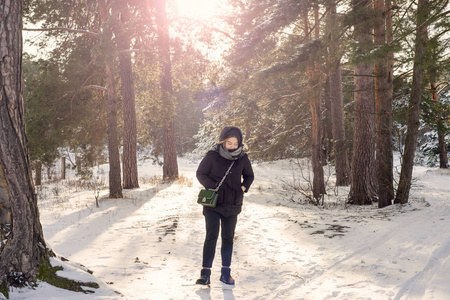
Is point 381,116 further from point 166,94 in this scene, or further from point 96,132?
point 96,132

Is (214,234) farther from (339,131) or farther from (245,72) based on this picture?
(339,131)

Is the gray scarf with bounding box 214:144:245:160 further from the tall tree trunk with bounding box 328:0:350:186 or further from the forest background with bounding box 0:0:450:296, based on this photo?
the tall tree trunk with bounding box 328:0:350:186

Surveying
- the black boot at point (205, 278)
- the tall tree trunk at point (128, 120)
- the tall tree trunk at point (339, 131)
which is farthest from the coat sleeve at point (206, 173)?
the tall tree trunk at point (339, 131)

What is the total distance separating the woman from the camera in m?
4.31

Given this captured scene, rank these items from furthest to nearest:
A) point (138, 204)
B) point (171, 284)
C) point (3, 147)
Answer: point (138, 204) < point (171, 284) < point (3, 147)

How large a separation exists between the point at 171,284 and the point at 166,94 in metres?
11.4

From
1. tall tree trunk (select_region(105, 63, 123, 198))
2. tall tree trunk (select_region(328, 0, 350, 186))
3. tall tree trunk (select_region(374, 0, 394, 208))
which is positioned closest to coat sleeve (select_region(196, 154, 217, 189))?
tall tree trunk (select_region(374, 0, 394, 208))

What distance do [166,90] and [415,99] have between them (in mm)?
9468

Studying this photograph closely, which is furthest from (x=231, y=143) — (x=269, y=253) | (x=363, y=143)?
(x=363, y=143)

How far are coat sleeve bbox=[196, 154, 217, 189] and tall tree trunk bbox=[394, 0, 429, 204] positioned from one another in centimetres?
545

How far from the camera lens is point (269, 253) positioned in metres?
5.93

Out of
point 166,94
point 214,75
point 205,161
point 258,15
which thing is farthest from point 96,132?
point 205,161

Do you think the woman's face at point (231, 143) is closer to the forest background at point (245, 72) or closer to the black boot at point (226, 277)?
the black boot at point (226, 277)

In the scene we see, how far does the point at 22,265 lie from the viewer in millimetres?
3346
